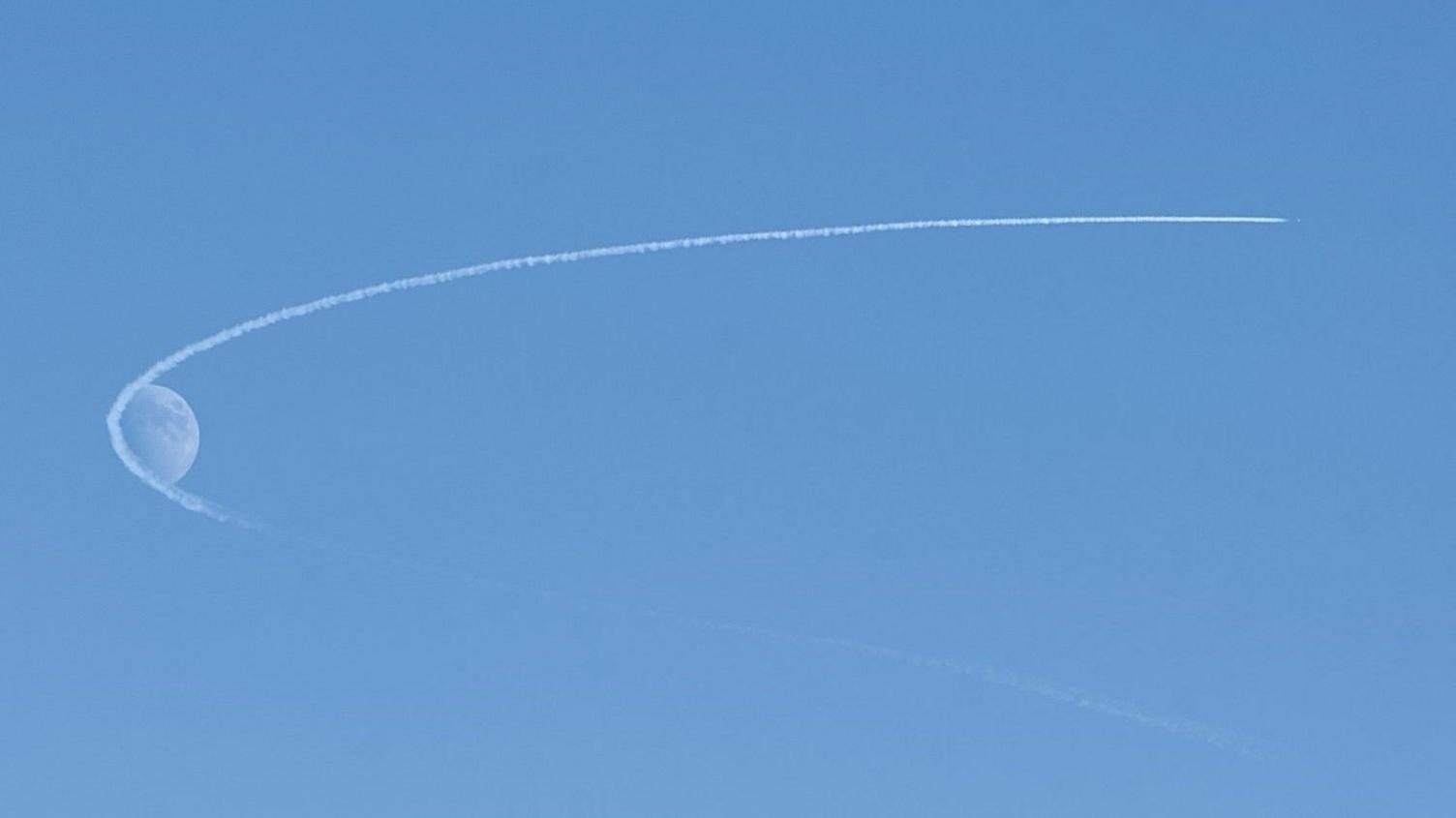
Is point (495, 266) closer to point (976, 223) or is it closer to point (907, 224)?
point (907, 224)

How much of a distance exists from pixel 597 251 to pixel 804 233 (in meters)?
12.3

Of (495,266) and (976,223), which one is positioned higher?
(976,223)

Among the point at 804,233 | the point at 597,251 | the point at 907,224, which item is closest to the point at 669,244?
the point at 597,251

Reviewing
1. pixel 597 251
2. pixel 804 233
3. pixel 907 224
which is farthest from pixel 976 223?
pixel 597 251

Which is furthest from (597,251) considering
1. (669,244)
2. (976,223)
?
(976,223)

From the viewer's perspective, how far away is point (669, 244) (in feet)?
159

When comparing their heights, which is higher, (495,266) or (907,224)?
(907,224)

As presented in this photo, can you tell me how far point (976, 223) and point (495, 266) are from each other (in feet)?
91.8

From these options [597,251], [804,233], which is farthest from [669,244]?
[804,233]

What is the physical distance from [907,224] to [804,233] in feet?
19.4

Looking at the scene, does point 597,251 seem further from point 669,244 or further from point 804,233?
point 804,233

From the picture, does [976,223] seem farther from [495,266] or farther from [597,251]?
[495,266]

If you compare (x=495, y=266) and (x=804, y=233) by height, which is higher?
(x=804, y=233)

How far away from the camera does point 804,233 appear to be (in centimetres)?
4919
